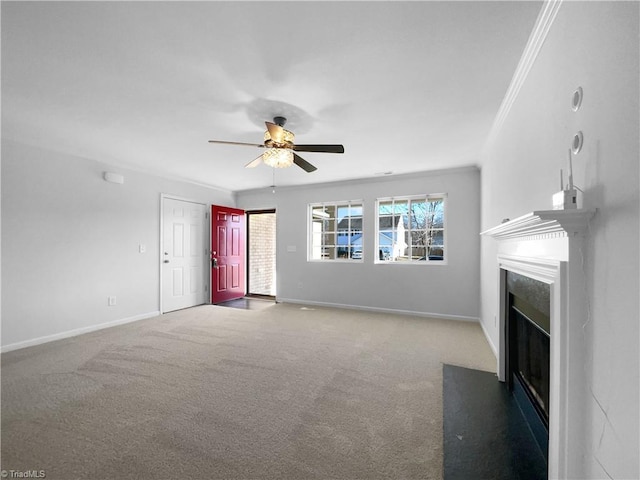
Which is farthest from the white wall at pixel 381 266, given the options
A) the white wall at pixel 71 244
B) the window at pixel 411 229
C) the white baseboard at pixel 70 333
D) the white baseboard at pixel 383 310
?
the white baseboard at pixel 70 333

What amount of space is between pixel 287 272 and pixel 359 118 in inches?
156

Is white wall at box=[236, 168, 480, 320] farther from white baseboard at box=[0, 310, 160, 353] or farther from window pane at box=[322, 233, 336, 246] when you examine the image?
white baseboard at box=[0, 310, 160, 353]

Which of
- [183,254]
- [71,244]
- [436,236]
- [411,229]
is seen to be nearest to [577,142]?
[436,236]

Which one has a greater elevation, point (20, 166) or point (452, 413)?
point (20, 166)

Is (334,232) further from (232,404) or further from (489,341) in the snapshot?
(232,404)

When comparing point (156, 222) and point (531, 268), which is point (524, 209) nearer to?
point (531, 268)

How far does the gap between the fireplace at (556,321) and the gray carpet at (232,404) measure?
0.64m

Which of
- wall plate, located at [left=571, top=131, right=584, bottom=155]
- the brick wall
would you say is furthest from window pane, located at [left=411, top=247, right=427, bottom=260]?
the brick wall

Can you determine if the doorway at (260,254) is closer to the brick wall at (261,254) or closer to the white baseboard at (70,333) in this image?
the brick wall at (261,254)

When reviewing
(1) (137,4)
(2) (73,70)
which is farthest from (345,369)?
(2) (73,70)

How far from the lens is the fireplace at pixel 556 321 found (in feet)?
3.99

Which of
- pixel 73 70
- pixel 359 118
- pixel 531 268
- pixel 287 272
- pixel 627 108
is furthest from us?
pixel 287 272

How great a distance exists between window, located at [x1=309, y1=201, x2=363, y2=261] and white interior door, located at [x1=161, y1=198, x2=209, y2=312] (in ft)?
7.44

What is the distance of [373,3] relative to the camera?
1498 mm
